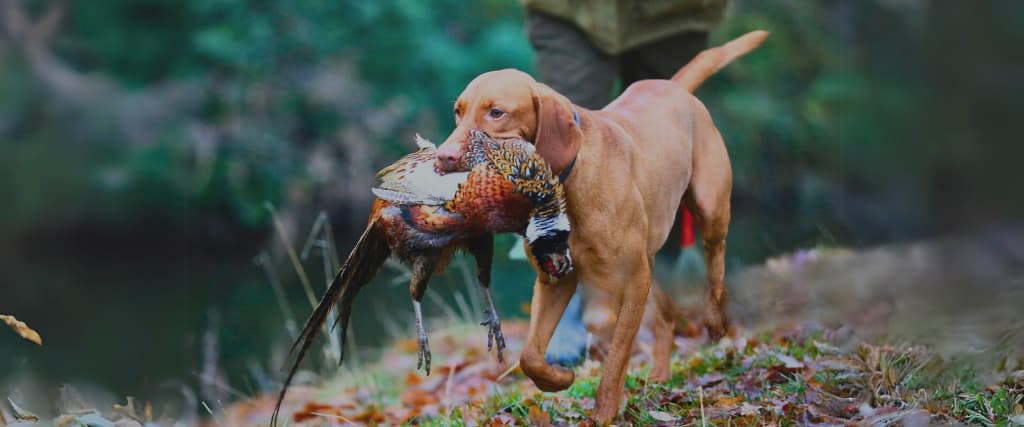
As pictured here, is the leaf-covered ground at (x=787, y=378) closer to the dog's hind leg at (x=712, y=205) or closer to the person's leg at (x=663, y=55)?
the dog's hind leg at (x=712, y=205)

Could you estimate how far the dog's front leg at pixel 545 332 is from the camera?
2.78 meters

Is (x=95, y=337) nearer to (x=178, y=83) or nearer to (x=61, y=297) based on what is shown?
(x=61, y=297)

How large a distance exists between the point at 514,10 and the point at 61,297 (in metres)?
7.07

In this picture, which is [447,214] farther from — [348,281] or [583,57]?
[583,57]

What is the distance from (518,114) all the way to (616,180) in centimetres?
41

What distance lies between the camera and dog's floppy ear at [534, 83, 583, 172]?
2598 mm

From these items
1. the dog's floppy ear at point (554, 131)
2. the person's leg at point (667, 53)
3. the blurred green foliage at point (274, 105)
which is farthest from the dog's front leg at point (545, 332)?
the blurred green foliage at point (274, 105)

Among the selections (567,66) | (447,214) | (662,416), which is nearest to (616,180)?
(447,214)

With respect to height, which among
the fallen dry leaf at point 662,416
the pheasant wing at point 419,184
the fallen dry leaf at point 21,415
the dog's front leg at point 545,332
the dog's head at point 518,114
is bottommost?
the fallen dry leaf at point 662,416

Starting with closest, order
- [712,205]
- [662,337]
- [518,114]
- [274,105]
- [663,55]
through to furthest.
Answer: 1. [518,114]
2. [712,205]
3. [662,337]
4. [663,55]
5. [274,105]

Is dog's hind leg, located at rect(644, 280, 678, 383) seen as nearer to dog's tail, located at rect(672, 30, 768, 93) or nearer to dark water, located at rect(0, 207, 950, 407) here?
dog's tail, located at rect(672, 30, 768, 93)

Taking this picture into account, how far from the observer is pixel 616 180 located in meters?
2.81

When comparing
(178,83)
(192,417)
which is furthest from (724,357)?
(178,83)

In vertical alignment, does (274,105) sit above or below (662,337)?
below
